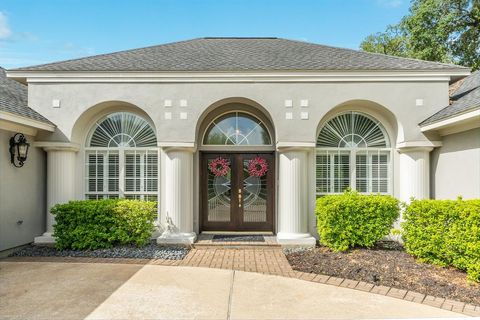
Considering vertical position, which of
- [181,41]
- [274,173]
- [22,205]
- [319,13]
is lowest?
[22,205]

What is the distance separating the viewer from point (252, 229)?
9.11m

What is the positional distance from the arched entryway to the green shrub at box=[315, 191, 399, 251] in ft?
7.32

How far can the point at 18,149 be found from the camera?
7.46 meters

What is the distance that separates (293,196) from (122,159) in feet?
16.1

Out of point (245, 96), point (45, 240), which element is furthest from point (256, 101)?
point (45, 240)

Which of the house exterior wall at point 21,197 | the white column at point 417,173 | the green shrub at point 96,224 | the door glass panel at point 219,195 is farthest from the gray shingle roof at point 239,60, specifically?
the green shrub at point 96,224

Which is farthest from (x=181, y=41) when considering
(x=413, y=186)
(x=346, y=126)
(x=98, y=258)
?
(x=413, y=186)

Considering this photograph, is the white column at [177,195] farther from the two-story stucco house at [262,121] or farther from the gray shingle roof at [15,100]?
the gray shingle roof at [15,100]

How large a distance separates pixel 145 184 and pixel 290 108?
4.56 meters

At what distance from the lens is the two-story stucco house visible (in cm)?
808

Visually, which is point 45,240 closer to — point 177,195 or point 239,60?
point 177,195

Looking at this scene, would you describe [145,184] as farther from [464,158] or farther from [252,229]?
[464,158]

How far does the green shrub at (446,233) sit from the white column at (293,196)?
240 centimetres

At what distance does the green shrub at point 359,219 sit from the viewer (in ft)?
23.6
